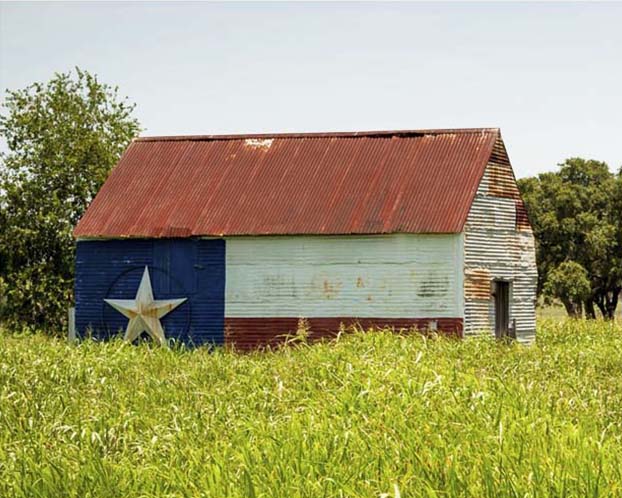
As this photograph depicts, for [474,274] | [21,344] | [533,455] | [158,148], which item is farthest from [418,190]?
[533,455]

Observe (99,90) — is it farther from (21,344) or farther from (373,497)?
(373,497)

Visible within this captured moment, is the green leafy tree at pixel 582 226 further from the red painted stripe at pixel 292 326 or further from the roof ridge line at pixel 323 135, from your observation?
the red painted stripe at pixel 292 326

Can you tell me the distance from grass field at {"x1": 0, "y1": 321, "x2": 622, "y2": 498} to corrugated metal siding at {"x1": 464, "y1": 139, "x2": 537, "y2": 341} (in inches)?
278

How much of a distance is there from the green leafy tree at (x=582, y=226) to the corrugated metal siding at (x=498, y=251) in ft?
70.8

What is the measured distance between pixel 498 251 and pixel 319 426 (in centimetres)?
1604

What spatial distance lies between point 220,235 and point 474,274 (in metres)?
5.58

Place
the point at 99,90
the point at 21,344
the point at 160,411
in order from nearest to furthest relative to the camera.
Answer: the point at 160,411 < the point at 21,344 < the point at 99,90

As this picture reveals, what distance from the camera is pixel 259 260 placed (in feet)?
86.6

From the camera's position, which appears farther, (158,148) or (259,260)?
(158,148)

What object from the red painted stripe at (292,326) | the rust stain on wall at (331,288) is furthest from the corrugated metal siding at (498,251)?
the rust stain on wall at (331,288)

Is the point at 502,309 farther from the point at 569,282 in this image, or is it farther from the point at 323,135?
the point at 569,282

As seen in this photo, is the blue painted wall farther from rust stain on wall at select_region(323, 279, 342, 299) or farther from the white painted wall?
rust stain on wall at select_region(323, 279, 342, 299)

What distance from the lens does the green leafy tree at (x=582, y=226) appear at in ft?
164

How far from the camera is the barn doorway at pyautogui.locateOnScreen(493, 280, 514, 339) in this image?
89.9 feet
